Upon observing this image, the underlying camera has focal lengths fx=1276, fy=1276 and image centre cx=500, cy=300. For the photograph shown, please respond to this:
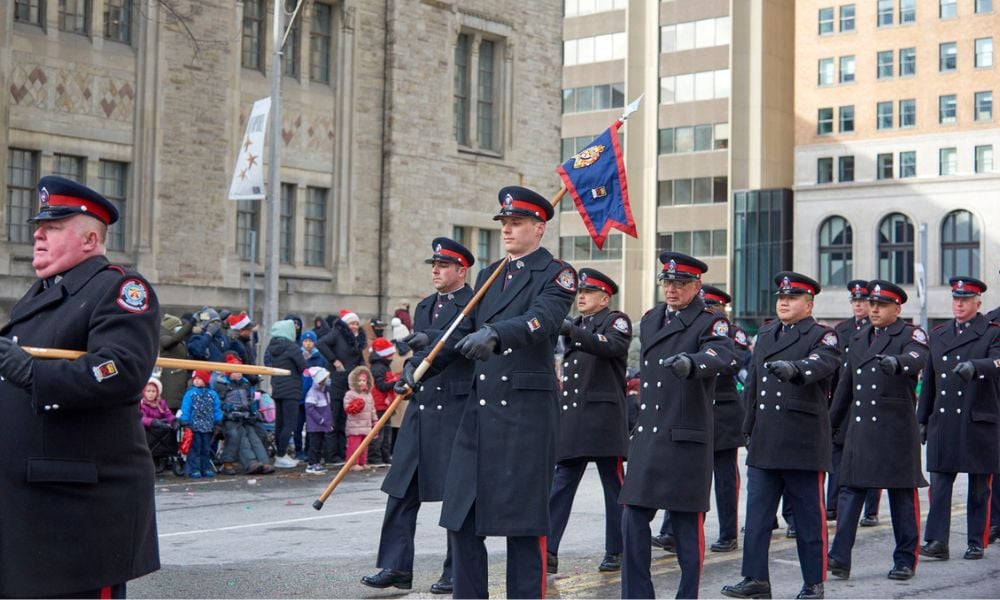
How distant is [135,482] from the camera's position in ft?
17.2

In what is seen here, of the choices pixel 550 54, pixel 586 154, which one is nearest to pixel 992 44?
pixel 550 54

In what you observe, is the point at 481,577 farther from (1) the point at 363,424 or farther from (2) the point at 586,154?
(1) the point at 363,424

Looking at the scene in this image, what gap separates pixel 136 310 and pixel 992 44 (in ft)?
218

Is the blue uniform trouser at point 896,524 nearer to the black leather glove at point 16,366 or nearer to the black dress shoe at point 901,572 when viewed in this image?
the black dress shoe at point 901,572

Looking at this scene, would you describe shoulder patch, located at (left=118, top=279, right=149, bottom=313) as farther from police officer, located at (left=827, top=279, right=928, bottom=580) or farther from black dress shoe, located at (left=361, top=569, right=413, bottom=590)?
police officer, located at (left=827, top=279, right=928, bottom=580)

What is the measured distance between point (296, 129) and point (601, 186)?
2340 cm

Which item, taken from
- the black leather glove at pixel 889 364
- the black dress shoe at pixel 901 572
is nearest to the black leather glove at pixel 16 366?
the black leather glove at pixel 889 364

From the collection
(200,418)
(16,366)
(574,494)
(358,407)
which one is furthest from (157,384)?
(16,366)

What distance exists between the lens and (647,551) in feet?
26.3

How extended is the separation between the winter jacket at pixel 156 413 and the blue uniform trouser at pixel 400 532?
7647 mm

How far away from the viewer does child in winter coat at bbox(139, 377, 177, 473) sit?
52.2ft

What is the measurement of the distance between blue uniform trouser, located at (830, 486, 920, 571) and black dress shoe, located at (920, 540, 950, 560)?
2.94 feet

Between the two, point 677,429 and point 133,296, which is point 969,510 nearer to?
point 677,429

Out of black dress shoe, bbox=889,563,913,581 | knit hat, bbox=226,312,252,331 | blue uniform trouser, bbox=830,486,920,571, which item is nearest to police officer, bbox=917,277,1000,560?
blue uniform trouser, bbox=830,486,920,571
